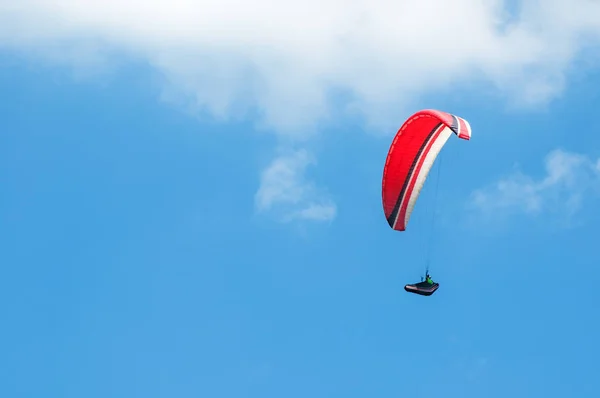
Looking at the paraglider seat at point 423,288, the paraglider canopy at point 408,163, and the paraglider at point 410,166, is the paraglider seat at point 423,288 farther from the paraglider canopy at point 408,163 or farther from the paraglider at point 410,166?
the paraglider canopy at point 408,163

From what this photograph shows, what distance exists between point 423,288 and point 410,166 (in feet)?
25.6

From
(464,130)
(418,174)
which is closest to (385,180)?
(418,174)

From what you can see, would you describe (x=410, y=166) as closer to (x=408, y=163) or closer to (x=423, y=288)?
(x=408, y=163)

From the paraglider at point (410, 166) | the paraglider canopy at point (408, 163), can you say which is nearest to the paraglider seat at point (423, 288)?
the paraglider at point (410, 166)

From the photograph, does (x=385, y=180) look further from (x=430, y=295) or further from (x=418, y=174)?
(x=430, y=295)

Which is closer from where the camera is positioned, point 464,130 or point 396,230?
point 464,130

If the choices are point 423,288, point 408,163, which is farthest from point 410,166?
point 423,288

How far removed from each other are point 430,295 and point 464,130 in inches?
460

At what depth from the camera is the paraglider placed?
7288 cm

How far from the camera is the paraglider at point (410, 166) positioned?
239 ft

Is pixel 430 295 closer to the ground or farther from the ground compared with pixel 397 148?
closer to the ground

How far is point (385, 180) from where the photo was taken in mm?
74312

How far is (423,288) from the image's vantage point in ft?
243

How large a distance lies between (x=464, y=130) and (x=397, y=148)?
18.5 ft
